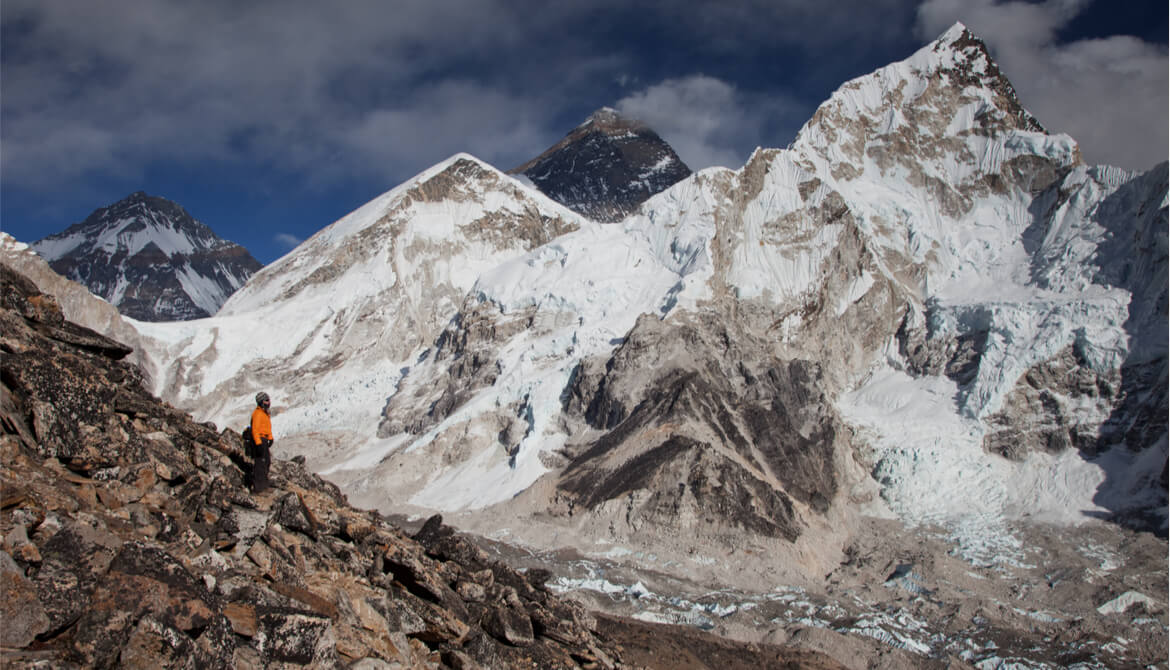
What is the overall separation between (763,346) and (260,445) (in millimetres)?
66635

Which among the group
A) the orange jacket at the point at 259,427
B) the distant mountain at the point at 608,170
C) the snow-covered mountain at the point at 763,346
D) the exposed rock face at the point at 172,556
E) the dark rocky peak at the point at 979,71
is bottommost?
the exposed rock face at the point at 172,556

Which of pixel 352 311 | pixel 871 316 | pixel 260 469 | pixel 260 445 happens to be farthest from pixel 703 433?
pixel 352 311

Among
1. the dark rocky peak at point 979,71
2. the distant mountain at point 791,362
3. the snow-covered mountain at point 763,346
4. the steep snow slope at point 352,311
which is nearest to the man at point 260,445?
the distant mountain at point 791,362

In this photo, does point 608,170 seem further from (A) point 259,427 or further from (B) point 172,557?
(B) point 172,557

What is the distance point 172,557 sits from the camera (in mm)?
8672

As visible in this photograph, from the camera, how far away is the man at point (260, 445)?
442 inches

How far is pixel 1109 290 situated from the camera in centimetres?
7438

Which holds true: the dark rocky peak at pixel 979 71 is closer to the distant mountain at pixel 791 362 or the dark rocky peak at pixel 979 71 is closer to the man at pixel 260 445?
the distant mountain at pixel 791 362

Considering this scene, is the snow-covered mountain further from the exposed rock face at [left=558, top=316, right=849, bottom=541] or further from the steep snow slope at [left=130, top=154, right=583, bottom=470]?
the steep snow slope at [left=130, top=154, right=583, bottom=470]

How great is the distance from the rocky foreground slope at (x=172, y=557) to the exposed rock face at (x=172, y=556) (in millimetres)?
19

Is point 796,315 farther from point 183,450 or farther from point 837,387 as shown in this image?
point 183,450

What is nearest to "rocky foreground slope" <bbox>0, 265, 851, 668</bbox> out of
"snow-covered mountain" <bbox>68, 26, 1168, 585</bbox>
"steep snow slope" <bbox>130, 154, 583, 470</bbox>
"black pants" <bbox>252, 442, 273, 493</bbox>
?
"black pants" <bbox>252, 442, 273, 493</bbox>

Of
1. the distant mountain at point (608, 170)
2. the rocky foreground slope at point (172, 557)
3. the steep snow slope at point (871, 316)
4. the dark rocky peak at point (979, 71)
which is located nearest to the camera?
the rocky foreground slope at point (172, 557)

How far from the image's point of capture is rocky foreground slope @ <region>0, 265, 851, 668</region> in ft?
25.1
